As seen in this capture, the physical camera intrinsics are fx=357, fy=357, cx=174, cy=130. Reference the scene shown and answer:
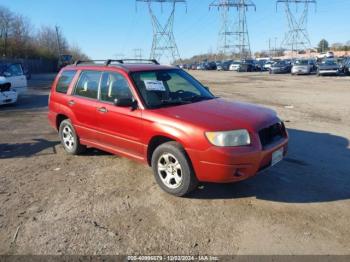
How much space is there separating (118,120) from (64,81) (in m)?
2.16

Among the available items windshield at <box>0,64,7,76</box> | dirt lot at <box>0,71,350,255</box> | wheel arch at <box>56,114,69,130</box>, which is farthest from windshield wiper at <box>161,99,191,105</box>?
windshield at <box>0,64,7,76</box>

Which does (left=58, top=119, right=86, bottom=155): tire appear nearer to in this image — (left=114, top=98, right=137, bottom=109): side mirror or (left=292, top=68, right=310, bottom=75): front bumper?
(left=114, top=98, right=137, bottom=109): side mirror

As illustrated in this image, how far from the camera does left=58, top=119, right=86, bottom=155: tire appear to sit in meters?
6.68

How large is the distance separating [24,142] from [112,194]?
13.6 feet

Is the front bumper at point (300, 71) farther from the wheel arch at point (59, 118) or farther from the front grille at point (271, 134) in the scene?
the front grille at point (271, 134)

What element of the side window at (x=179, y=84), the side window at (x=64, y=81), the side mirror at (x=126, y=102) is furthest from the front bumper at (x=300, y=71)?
the side mirror at (x=126, y=102)

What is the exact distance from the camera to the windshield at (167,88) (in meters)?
5.31

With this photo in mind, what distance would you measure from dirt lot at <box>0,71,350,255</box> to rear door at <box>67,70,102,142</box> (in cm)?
61

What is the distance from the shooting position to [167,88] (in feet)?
18.6

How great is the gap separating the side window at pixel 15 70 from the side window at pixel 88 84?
12192 mm

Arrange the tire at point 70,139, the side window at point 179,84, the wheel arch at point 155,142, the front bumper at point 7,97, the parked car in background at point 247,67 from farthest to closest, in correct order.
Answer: the parked car in background at point 247,67
the front bumper at point 7,97
the tire at point 70,139
the side window at point 179,84
the wheel arch at point 155,142

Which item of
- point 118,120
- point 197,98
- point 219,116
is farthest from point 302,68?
point 219,116

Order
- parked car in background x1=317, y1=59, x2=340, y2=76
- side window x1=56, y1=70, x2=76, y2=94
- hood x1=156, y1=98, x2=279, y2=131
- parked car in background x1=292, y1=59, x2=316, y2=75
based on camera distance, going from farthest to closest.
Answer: parked car in background x1=292, y1=59, x2=316, y2=75
parked car in background x1=317, y1=59, x2=340, y2=76
side window x1=56, y1=70, x2=76, y2=94
hood x1=156, y1=98, x2=279, y2=131

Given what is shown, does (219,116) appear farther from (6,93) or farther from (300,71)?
(300,71)
